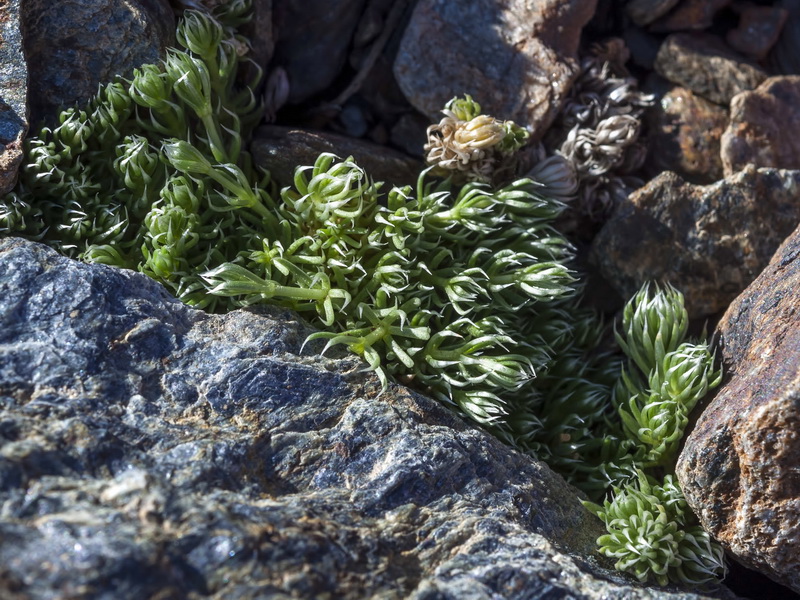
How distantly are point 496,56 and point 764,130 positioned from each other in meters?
1.40

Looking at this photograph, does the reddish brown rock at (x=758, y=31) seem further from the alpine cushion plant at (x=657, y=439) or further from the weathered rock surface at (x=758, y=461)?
the weathered rock surface at (x=758, y=461)

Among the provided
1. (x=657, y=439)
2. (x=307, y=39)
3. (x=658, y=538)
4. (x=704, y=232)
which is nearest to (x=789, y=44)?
(x=704, y=232)

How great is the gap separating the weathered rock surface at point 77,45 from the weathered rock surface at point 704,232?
234 centimetres

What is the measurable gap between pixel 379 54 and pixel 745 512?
2.75 meters

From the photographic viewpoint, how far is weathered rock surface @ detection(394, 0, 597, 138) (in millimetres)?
3895

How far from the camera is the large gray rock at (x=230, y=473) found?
210cm

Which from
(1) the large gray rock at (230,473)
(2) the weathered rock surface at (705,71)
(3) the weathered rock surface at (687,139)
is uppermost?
(2) the weathered rock surface at (705,71)

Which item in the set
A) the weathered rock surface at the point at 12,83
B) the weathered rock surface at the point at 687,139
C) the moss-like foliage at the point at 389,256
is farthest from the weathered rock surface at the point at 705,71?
the weathered rock surface at the point at 12,83

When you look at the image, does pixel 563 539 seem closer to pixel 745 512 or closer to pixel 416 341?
pixel 745 512

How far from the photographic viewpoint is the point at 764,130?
4.00 m

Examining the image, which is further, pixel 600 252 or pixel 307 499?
pixel 600 252

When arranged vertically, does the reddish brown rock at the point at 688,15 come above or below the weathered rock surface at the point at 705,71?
above

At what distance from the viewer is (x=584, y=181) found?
12.9ft

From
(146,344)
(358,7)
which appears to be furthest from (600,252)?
(146,344)
